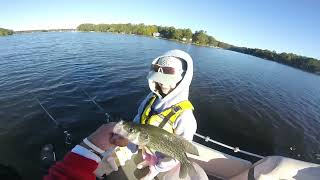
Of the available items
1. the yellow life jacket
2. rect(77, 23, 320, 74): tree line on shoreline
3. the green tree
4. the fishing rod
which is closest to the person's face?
the yellow life jacket

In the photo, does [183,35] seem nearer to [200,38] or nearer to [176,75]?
[200,38]

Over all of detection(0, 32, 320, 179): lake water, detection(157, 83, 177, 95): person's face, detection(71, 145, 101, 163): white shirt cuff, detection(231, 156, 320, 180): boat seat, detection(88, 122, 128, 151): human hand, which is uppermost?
detection(157, 83, 177, 95): person's face

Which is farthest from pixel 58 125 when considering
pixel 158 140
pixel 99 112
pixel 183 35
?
pixel 183 35

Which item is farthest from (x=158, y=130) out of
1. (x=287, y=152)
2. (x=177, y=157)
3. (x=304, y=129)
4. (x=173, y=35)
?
(x=173, y=35)

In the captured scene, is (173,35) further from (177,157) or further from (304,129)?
(177,157)

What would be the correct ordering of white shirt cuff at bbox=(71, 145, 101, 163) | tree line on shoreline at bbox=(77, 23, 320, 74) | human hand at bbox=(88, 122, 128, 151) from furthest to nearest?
tree line on shoreline at bbox=(77, 23, 320, 74) → human hand at bbox=(88, 122, 128, 151) → white shirt cuff at bbox=(71, 145, 101, 163)

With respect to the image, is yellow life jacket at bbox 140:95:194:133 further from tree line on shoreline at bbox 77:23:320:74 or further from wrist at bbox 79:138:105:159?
tree line on shoreline at bbox 77:23:320:74

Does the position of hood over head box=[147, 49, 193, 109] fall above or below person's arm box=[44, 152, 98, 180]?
above
